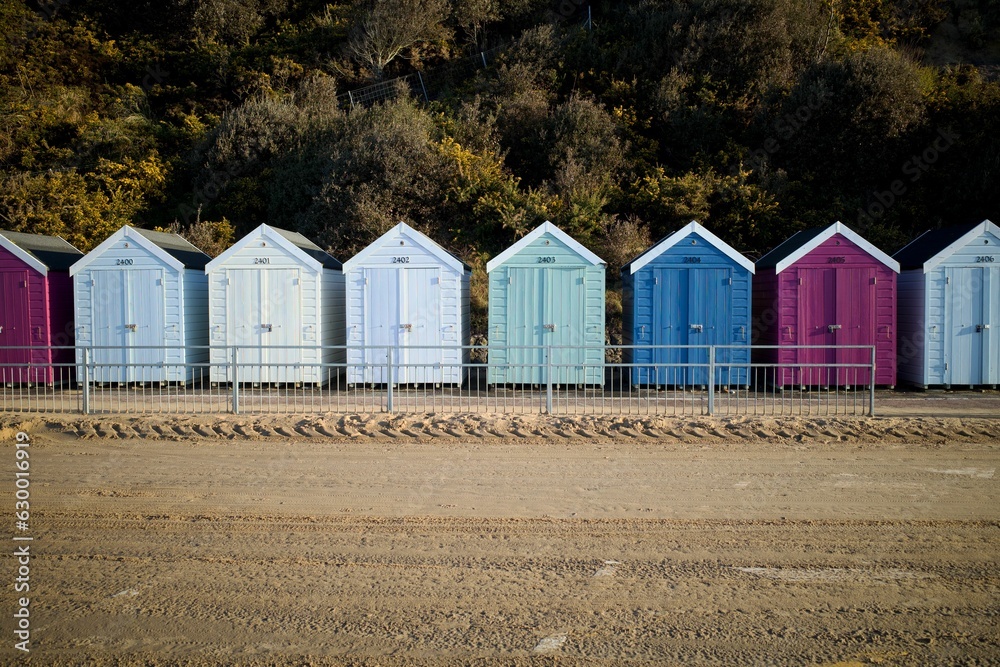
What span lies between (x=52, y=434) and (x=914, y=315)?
50.9 ft

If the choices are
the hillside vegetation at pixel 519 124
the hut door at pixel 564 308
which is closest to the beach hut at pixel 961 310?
the hut door at pixel 564 308

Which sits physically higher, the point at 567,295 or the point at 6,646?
the point at 567,295

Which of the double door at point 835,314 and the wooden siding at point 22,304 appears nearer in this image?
the double door at point 835,314

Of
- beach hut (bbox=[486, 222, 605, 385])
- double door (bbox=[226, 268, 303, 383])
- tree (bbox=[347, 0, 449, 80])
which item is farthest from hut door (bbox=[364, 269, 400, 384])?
tree (bbox=[347, 0, 449, 80])

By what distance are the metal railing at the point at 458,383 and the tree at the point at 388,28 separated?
955 inches

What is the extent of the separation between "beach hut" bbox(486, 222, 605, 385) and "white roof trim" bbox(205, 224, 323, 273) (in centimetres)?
371

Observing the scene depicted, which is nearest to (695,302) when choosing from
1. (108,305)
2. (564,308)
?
(564,308)

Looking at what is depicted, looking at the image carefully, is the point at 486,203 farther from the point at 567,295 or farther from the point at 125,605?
the point at 125,605

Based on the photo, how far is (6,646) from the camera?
4.64 m

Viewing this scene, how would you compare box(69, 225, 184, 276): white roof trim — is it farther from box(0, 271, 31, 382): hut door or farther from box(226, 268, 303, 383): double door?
box(0, 271, 31, 382): hut door

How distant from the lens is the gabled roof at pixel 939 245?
14.5m

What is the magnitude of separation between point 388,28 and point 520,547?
34236 millimetres

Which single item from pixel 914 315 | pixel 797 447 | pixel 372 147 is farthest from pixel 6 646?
pixel 372 147

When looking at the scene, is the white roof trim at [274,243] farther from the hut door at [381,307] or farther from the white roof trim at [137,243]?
the hut door at [381,307]
